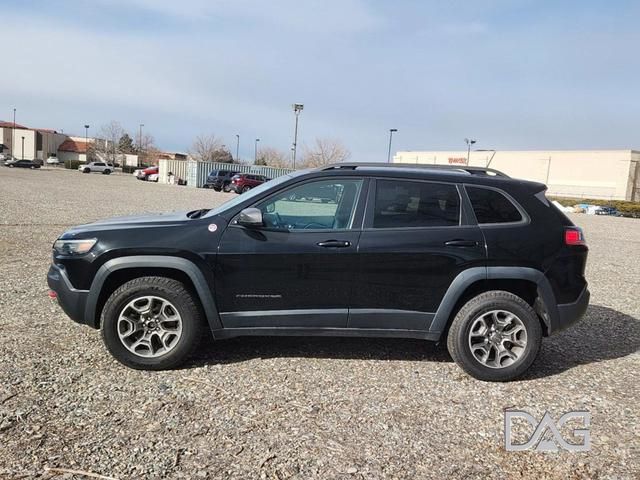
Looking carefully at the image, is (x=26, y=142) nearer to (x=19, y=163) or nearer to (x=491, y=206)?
(x=19, y=163)

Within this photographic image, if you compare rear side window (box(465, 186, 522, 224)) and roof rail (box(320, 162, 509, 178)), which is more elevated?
roof rail (box(320, 162, 509, 178))

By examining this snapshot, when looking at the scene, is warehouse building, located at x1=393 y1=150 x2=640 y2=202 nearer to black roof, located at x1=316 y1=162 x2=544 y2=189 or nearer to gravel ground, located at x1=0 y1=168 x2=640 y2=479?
black roof, located at x1=316 y1=162 x2=544 y2=189

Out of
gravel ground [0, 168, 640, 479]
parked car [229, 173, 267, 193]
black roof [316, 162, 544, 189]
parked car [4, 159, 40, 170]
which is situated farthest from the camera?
parked car [4, 159, 40, 170]

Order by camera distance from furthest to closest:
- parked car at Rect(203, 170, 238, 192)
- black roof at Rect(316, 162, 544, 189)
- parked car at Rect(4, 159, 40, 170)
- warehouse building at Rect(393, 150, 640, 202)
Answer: warehouse building at Rect(393, 150, 640, 202), parked car at Rect(4, 159, 40, 170), parked car at Rect(203, 170, 238, 192), black roof at Rect(316, 162, 544, 189)

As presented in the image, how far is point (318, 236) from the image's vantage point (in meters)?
4.02

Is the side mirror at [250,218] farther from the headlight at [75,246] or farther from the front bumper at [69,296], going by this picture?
the front bumper at [69,296]

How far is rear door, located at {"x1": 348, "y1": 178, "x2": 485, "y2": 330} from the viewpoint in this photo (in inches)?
158

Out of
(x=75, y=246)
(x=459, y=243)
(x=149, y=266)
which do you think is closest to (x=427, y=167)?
(x=459, y=243)

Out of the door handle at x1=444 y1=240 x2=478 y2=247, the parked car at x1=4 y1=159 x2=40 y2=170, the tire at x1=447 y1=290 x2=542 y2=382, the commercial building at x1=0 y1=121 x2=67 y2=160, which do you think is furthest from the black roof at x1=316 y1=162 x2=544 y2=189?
the commercial building at x1=0 y1=121 x2=67 y2=160

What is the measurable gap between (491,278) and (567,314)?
0.76 meters

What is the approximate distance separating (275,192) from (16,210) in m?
13.3

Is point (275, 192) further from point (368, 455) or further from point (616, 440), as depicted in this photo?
point (616, 440)

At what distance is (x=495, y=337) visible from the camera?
4.11 meters

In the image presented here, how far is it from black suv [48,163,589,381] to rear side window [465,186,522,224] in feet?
0.04
